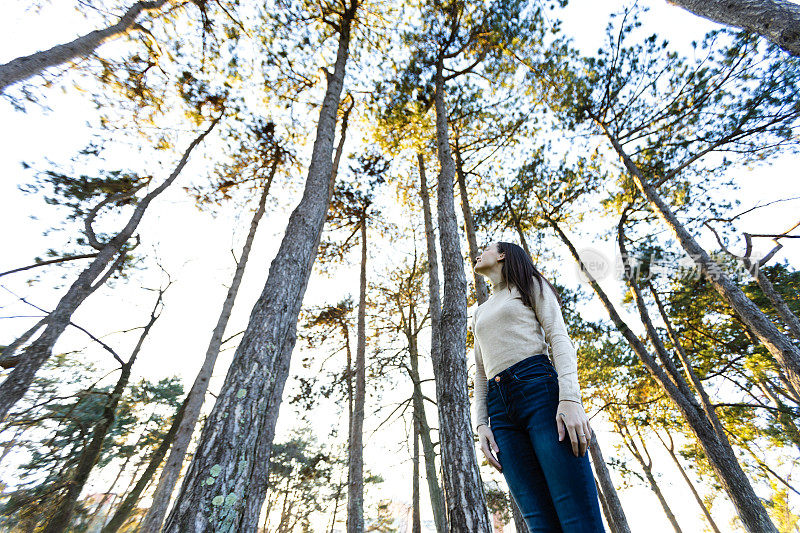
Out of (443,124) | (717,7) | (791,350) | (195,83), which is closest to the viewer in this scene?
(717,7)

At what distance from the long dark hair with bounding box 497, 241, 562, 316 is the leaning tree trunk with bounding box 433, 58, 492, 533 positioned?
2018mm

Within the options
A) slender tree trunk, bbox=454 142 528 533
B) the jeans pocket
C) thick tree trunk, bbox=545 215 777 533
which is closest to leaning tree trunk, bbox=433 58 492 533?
the jeans pocket

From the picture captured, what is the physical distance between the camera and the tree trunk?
6.95m

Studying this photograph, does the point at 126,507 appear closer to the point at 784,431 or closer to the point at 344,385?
the point at 344,385

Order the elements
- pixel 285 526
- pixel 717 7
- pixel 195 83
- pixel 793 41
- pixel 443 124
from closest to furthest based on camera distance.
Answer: pixel 793 41 < pixel 717 7 < pixel 443 124 < pixel 195 83 < pixel 285 526

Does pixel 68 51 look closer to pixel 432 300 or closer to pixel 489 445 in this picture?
pixel 432 300

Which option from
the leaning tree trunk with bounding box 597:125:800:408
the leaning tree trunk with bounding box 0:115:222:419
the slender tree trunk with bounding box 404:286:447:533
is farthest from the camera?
the slender tree trunk with bounding box 404:286:447:533

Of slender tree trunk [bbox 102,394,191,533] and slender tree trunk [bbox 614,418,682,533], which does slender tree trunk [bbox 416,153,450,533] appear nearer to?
slender tree trunk [bbox 102,394,191,533]

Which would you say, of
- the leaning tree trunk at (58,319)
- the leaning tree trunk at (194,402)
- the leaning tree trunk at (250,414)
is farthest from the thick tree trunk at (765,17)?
the leaning tree trunk at (58,319)

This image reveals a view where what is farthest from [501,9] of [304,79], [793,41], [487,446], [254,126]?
[487,446]

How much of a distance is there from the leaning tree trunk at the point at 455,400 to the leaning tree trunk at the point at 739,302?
601 centimetres

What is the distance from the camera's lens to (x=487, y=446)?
1.62m

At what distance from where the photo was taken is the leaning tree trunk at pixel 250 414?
1938 millimetres

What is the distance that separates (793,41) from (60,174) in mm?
10975
